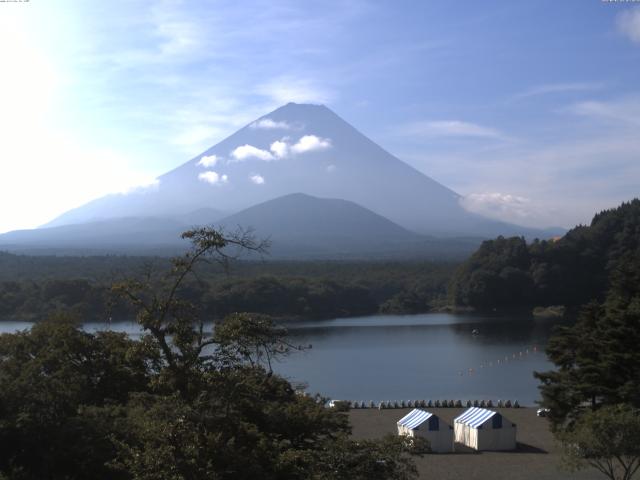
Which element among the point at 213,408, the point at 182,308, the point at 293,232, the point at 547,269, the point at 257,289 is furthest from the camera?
the point at 293,232

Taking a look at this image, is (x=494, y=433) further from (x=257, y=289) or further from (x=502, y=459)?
(x=257, y=289)

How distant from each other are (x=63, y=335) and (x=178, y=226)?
291ft

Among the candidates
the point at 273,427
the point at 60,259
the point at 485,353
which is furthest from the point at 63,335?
the point at 60,259

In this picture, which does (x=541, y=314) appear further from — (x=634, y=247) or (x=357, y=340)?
(x=357, y=340)

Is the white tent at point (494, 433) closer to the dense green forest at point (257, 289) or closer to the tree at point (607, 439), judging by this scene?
the tree at point (607, 439)

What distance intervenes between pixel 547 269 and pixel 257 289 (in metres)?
13.5

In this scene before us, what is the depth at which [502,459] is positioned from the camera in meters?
9.92

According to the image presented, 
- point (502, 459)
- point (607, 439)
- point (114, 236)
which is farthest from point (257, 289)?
point (114, 236)

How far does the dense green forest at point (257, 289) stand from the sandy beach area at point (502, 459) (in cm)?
1096

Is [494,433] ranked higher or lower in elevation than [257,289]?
lower

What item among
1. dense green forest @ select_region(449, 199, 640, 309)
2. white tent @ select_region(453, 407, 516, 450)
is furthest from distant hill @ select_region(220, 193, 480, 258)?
white tent @ select_region(453, 407, 516, 450)

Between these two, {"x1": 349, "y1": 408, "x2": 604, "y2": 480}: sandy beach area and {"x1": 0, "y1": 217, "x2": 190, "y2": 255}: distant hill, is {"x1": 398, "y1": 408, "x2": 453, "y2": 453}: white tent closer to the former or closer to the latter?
{"x1": 349, "y1": 408, "x2": 604, "y2": 480}: sandy beach area

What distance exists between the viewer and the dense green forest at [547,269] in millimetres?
35250

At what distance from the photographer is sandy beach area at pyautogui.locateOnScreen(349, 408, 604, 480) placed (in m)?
8.98
